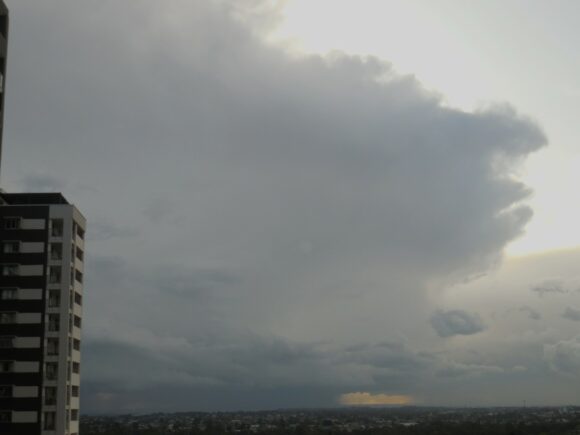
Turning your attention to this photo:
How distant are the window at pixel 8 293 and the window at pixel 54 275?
4.20 metres

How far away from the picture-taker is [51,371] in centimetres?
8631

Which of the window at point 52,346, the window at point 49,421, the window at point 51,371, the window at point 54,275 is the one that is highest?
the window at point 54,275

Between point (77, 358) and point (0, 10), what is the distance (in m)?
44.9

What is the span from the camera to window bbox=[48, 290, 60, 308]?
88062 mm

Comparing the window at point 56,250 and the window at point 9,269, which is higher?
the window at point 56,250

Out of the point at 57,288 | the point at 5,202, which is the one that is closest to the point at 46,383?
the point at 57,288

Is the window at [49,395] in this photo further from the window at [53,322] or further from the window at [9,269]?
the window at [9,269]

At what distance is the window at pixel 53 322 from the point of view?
8719 centimetres

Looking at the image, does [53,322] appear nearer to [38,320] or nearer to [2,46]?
[38,320]

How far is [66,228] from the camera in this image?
3543 inches

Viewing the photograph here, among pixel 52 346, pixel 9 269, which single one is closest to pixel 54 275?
pixel 9 269

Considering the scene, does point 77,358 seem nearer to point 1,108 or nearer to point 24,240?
point 24,240

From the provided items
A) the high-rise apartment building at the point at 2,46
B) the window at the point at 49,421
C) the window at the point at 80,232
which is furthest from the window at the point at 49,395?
the high-rise apartment building at the point at 2,46

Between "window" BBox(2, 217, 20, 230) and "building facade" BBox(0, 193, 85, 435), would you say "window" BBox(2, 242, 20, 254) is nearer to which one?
"building facade" BBox(0, 193, 85, 435)
